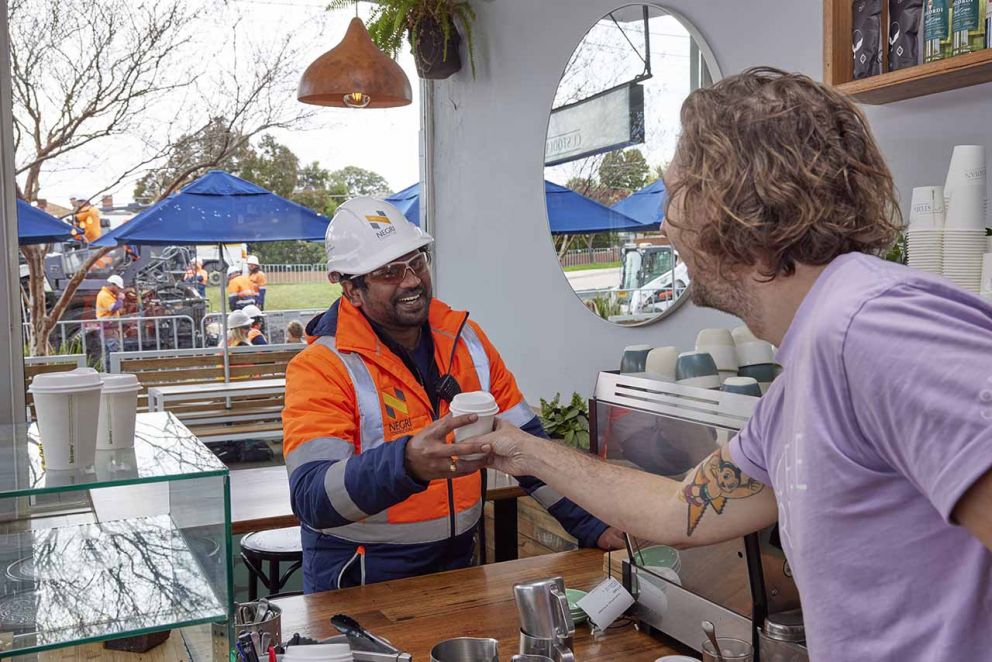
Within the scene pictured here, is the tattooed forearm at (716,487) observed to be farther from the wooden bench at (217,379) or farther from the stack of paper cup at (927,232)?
the wooden bench at (217,379)

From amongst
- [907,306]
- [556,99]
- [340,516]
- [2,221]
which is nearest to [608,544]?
[340,516]

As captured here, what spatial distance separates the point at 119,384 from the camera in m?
1.69

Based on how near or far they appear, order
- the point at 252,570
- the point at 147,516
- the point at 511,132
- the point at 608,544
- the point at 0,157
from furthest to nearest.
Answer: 1. the point at 511,132
2. the point at 0,157
3. the point at 252,570
4. the point at 608,544
5. the point at 147,516

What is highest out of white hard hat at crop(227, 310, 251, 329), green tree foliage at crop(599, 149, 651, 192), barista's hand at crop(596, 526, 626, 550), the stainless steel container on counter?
green tree foliage at crop(599, 149, 651, 192)

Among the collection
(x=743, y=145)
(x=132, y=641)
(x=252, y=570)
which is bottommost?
(x=252, y=570)

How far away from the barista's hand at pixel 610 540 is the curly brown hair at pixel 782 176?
53.4 inches

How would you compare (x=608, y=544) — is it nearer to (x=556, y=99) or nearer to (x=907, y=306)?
(x=907, y=306)

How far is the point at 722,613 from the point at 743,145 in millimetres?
949

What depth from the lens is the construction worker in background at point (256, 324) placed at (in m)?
5.34

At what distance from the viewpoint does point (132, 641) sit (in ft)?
4.71

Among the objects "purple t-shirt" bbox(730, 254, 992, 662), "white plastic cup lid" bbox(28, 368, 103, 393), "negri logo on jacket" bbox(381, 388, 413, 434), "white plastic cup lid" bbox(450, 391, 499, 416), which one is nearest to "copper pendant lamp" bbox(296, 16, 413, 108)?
"negri logo on jacket" bbox(381, 388, 413, 434)

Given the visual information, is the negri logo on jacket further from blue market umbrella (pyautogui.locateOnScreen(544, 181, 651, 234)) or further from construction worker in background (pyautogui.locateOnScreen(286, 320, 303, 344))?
construction worker in background (pyautogui.locateOnScreen(286, 320, 303, 344))

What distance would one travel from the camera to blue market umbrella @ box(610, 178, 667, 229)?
143 inches

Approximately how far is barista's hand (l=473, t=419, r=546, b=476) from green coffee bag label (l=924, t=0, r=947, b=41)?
1.27 meters
